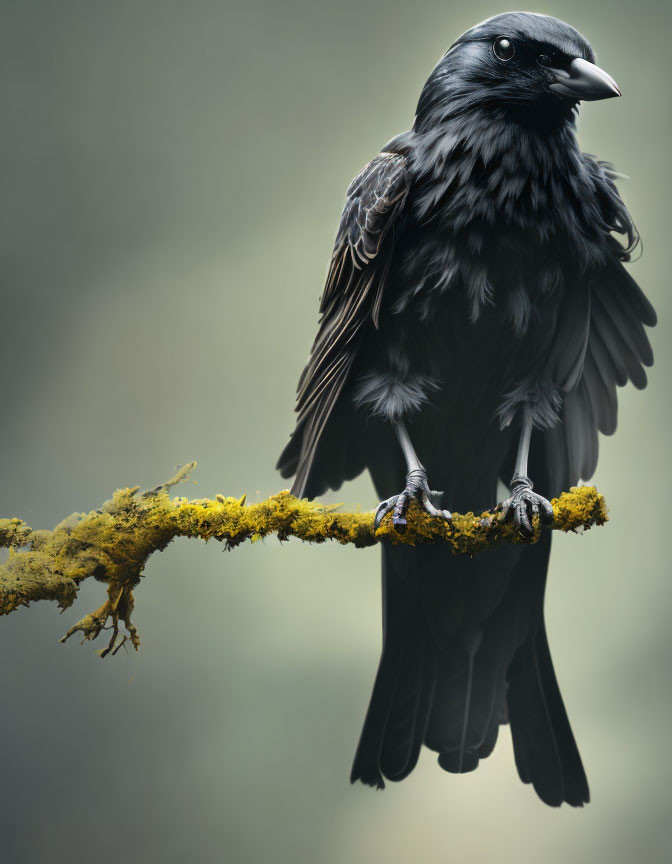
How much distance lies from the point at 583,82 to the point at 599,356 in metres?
0.61

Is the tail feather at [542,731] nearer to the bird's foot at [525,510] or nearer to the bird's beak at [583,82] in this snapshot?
the bird's foot at [525,510]

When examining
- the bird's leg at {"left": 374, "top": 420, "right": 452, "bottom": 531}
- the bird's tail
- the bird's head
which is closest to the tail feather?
the bird's tail

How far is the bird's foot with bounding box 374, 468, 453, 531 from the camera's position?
5.24ft

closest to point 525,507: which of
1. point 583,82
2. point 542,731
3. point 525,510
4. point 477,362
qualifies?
point 525,510

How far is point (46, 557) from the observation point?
1.64m

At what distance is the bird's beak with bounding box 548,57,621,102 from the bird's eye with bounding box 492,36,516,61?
9 cm

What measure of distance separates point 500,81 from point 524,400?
66 centimetres

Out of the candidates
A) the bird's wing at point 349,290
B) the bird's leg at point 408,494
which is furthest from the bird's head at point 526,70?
the bird's leg at point 408,494

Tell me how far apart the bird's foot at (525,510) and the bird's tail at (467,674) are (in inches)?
12.4

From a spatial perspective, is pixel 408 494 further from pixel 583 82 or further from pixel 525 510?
pixel 583 82

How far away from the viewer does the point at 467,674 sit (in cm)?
200

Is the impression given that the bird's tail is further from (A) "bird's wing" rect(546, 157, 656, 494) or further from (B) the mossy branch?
(B) the mossy branch

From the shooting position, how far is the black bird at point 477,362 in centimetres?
171

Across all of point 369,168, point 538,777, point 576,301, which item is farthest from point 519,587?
point 369,168
